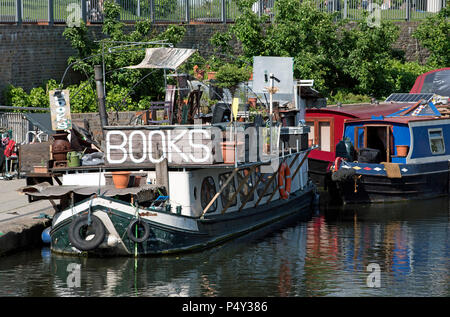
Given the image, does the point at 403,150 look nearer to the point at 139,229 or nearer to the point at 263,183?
the point at 263,183

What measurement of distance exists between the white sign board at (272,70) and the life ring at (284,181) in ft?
7.77

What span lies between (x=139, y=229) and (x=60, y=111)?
4.50 meters

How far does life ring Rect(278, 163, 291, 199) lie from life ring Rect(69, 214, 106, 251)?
25.5ft

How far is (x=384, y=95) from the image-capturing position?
41.8m

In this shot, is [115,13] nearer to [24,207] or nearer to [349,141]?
[349,141]

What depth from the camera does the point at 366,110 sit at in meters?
32.4

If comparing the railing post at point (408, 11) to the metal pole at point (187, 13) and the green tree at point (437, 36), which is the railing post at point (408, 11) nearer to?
the green tree at point (437, 36)

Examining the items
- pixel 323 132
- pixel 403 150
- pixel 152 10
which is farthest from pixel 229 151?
pixel 152 10

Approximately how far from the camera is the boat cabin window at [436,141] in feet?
101

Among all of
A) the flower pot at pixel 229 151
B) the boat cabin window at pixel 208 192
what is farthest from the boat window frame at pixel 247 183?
the flower pot at pixel 229 151

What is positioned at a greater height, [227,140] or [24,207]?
[227,140]
